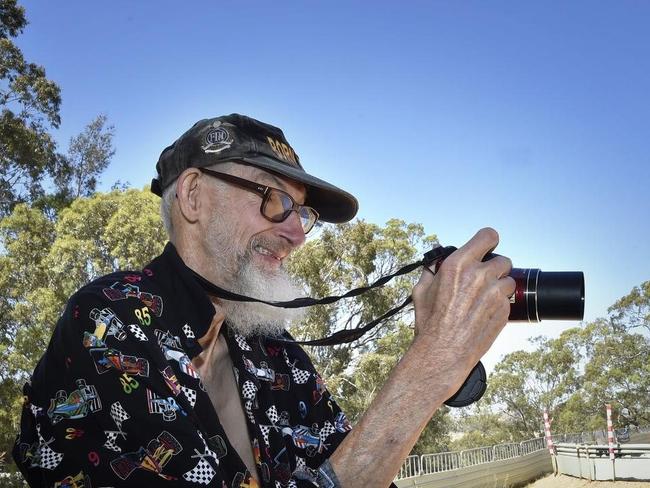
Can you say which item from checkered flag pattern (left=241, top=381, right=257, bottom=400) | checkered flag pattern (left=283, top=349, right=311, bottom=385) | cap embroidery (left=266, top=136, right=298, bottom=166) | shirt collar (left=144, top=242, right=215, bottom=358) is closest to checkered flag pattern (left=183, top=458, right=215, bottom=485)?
shirt collar (left=144, top=242, right=215, bottom=358)

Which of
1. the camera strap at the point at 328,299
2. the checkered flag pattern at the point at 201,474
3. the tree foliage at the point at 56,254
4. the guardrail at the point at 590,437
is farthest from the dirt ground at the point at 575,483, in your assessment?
the checkered flag pattern at the point at 201,474

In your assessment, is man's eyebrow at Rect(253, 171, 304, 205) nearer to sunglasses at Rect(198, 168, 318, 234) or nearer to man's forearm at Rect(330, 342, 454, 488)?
sunglasses at Rect(198, 168, 318, 234)

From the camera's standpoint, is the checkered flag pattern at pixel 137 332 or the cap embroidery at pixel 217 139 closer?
the checkered flag pattern at pixel 137 332

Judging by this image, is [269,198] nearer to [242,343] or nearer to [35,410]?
[242,343]

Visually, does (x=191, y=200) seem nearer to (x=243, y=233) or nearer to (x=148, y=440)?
(x=243, y=233)

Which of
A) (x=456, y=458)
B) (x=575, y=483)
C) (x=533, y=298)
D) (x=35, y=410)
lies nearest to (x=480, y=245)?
(x=533, y=298)

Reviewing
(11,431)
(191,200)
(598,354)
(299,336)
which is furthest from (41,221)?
(598,354)

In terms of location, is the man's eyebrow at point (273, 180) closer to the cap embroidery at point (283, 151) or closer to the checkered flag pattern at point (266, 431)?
the cap embroidery at point (283, 151)

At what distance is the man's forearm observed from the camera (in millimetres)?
1330

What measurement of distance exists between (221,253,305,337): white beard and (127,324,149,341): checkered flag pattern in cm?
53

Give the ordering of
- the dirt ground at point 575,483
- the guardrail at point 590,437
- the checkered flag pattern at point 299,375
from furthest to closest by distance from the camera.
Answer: the guardrail at point 590,437 < the dirt ground at point 575,483 < the checkered flag pattern at point 299,375

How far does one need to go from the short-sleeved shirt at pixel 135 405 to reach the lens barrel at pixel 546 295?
0.59 metres

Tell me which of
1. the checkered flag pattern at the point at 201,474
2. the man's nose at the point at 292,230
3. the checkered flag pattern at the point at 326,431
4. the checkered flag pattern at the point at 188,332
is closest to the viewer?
the checkered flag pattern at the point at 201,474

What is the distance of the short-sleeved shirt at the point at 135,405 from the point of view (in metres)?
1.22
